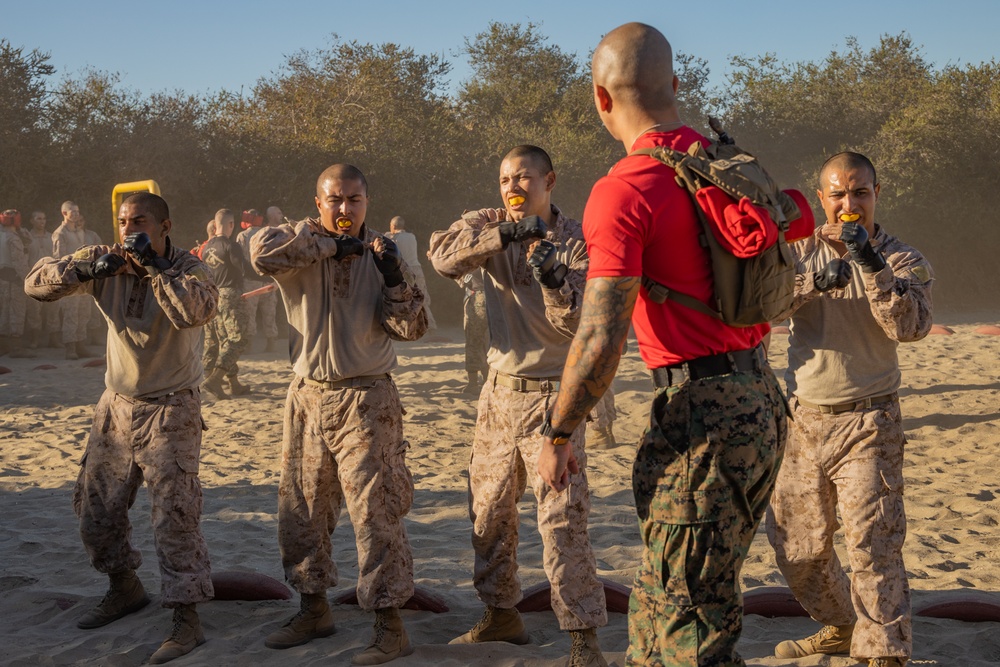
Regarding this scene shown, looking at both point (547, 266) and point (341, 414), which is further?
point (341, 414)

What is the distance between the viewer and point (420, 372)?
1368 centimetres

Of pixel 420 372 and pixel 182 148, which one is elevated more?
pixel 182 148

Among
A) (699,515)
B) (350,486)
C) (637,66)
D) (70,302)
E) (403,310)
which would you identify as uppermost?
(637,66)

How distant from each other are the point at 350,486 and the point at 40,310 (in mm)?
13498

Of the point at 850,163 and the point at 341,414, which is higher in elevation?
the point at 850,163

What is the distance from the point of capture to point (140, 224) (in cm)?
495

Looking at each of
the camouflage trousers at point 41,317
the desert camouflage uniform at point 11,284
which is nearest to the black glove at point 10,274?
the desert camouflage uniform at point 11,284

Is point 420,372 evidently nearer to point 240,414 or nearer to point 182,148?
point 240,414

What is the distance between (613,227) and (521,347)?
1.82 meters

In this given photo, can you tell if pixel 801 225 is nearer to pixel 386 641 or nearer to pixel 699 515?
pixel 699 515

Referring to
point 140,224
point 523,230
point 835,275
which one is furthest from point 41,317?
point 835,275

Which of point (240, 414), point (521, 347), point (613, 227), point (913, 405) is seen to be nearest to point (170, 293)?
point (521, 347)

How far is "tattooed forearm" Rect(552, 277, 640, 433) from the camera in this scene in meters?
2.83

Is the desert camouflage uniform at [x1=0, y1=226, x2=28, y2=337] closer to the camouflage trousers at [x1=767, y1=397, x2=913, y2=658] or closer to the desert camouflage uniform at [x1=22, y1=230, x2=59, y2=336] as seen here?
the desert camouflage uniform at [x1=22, y1=230, x2=59, y2=336]
